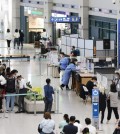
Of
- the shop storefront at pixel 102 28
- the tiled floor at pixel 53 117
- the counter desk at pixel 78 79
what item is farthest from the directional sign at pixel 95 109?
the shop storefront at pixel 102 28

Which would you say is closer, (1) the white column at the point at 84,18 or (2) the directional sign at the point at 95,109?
(2) the directional sign at the point at 95,109

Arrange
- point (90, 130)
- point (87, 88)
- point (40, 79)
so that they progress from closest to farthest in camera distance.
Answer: point (90, 130)
point (87, 88)
point (40, 79)

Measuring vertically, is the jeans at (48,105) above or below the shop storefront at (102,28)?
below

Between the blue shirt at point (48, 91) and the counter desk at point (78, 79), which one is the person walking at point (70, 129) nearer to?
the blue shirt at point (48, 91)

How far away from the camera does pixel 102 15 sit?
1569 inches

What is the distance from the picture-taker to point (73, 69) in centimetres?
2669

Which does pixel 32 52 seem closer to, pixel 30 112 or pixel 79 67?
pixel 79 67

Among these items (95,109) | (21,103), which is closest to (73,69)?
(21,103)

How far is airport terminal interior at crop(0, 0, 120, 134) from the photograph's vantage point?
19.6 m

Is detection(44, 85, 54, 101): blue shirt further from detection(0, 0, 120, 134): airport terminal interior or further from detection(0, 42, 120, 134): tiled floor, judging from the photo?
detection(0, 42, 120, 134): tiled floor

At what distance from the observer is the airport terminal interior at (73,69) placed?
19.6 meters

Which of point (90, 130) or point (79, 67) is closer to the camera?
point (90, 130)

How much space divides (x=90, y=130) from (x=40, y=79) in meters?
15.7

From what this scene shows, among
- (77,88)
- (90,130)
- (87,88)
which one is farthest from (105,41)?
(90,130)
